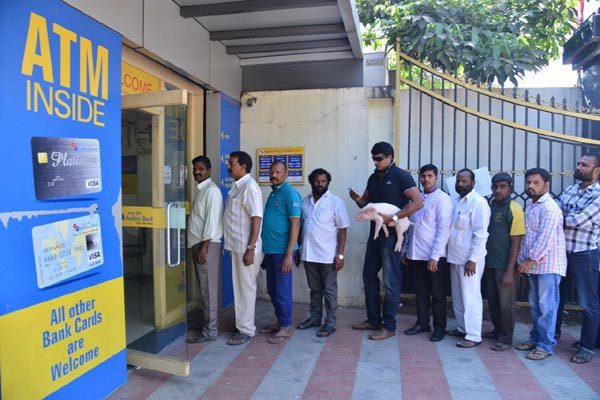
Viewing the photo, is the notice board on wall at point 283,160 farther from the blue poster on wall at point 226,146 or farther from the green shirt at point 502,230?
the green shirt at point 502,230

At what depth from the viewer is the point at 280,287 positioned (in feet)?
13.9

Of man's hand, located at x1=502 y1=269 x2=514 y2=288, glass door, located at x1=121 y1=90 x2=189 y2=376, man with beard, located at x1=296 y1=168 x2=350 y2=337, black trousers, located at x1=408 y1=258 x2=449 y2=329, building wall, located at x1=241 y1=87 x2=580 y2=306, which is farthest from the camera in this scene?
building wall, located at x1=241 y1=87 x2=580 y2=306

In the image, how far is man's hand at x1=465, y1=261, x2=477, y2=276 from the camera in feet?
13.1

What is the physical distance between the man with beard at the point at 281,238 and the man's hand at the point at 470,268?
1571mm

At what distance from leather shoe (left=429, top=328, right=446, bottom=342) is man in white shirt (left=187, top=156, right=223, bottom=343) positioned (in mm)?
2071

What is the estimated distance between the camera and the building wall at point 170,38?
3.16 meters

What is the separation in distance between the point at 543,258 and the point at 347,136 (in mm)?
2603

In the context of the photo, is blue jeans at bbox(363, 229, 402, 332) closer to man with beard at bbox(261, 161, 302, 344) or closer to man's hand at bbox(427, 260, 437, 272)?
man's hand at bbox(427, 260, 437, 272)

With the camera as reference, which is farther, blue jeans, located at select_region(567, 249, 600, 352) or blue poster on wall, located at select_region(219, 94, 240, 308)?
blue poster on wall, located at select_region(219, 94, 240, 308)

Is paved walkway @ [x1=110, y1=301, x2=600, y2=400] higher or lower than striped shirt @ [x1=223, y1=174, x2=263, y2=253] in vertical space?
lower

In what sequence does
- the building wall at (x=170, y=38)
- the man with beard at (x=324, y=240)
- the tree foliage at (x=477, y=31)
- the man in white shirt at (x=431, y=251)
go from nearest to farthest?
1. the building wall at (x=170, y=38)
2. the man in white shirt at (x=431, y=251)
3. the man with beard at (x=324, y=240)
4. the tree foliage at (x=477, y=31)

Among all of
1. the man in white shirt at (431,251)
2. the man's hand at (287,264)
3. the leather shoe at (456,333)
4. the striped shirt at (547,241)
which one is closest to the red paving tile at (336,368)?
the man in white shirt at (431,251)

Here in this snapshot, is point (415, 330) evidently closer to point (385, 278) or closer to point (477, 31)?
point (385, 278)

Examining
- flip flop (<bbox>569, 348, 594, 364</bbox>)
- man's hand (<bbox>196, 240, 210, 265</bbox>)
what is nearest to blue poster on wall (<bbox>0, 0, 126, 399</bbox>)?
man's hand (<bbox>196, 240, 210, 265</bbox>)
